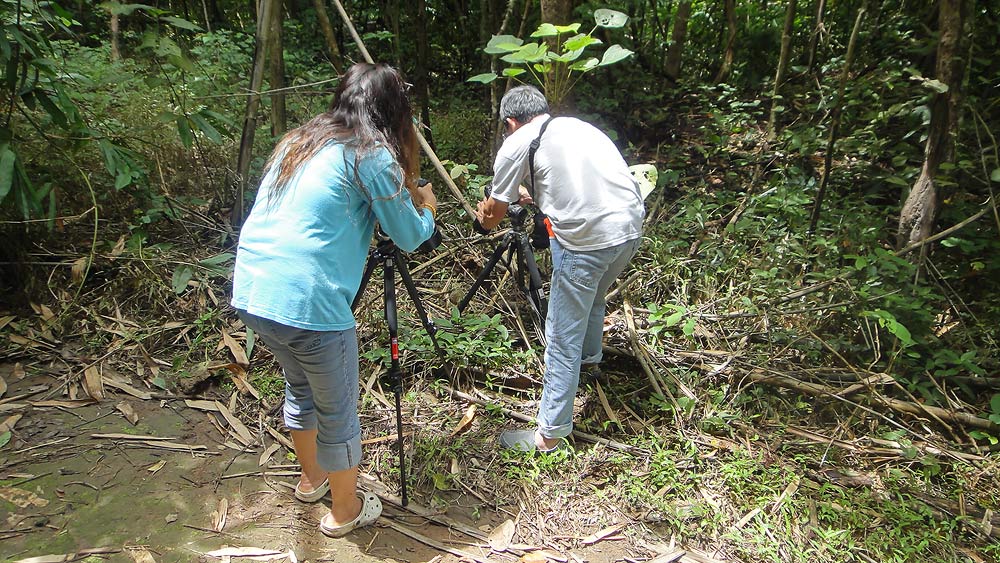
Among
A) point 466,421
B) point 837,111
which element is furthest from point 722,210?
point 466,421

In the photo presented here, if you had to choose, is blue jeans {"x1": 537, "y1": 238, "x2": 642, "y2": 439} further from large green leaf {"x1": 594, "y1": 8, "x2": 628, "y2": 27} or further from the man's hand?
large green leaf {"x1": 594, "y1": 8, "x2": 628, "y2": 27}

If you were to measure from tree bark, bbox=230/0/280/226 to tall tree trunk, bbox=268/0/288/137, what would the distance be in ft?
0.20

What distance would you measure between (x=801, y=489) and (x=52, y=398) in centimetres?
392

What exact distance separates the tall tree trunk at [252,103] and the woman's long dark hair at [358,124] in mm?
2155

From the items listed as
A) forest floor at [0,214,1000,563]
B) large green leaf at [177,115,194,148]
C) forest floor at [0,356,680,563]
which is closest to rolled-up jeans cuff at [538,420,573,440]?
forest floor at [0,214,1000,563]

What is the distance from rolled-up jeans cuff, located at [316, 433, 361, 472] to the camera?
2161 millimetres

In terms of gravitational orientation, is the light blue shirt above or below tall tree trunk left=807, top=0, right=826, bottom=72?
below

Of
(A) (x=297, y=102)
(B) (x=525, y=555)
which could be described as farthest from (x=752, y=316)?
(A) (x=297, y=102)

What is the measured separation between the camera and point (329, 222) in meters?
1.86

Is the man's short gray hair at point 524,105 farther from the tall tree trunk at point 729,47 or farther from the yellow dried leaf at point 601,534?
the tall tree trunk at point 729,47

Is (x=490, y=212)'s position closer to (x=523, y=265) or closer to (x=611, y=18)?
(x=523, y=265)

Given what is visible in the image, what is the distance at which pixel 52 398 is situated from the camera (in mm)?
3049

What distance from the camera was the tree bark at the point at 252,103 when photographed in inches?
147

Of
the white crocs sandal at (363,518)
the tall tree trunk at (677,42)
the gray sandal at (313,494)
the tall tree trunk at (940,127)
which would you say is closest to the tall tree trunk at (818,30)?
the tall tree trunk at (940,127)
